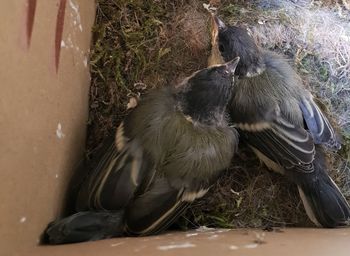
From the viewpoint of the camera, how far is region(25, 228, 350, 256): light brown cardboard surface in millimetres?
1173

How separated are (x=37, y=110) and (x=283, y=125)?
69cm

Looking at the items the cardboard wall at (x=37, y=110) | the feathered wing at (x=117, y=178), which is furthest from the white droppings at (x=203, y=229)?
the cardboard wall at (x=37, y=110)

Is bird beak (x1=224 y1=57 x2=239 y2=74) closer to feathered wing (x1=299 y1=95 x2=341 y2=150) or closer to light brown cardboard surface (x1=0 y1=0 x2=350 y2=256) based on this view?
feathered wing (x1=299 y1=95 x2=341 y2=150)

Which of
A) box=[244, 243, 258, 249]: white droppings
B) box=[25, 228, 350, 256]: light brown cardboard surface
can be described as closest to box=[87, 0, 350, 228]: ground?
box=[25, 228, 350, 256]: light brown cardboard surface

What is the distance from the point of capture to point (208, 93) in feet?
4.91

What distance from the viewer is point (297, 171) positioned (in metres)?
1.61

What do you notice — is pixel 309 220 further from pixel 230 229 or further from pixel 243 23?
pixel 243 23

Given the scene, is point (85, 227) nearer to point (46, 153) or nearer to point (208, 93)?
point (46, 153)

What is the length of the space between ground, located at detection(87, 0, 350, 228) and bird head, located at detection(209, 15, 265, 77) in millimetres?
145

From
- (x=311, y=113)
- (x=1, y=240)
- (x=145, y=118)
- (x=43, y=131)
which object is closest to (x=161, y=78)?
(x=145, y=118)

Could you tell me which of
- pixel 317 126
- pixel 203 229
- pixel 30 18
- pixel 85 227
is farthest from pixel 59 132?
pixel 317 126

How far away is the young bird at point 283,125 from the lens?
1.58m

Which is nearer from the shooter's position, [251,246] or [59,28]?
[251,246]

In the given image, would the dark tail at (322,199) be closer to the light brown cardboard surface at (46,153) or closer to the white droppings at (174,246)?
the light brown cardboard surface at (46,153)
